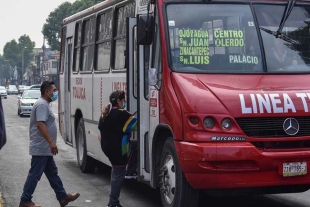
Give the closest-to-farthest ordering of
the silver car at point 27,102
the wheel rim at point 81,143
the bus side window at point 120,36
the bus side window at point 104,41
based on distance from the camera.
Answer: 1. the bus side window at point 120,36
2. the bus side window at point 104,41
3. the wheel rim at point 81,143
4. the silver car at point 27,102

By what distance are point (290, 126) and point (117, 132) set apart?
2.24 metres

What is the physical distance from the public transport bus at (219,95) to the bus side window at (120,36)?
421 mm

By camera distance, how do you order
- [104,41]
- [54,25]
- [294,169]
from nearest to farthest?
[294,169] < [104,41] < [54,25]

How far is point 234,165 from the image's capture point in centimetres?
772

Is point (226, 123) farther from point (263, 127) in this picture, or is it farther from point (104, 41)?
point (104, 41)

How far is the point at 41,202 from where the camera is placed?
10359 millimetres

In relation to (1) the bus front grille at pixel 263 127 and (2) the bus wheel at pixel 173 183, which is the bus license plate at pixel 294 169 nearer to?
(1) the bus front grille at pixel 263 127

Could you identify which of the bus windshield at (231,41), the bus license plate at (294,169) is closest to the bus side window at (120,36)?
the bus windshield at (231,41)

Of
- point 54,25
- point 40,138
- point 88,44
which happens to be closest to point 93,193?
point 40,138

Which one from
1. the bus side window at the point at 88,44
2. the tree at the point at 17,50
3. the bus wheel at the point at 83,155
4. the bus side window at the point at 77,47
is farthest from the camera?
the tree at the point at 17,50

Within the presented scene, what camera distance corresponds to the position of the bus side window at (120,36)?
10805 millimetres

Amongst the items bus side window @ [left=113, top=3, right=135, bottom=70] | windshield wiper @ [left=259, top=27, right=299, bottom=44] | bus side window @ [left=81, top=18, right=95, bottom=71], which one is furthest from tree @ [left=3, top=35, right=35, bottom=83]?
windshield wiper @ [left=259, top=27, right=299, bottom=44]

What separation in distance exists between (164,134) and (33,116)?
1.80 metres

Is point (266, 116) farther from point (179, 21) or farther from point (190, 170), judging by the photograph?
point (179, 21)
